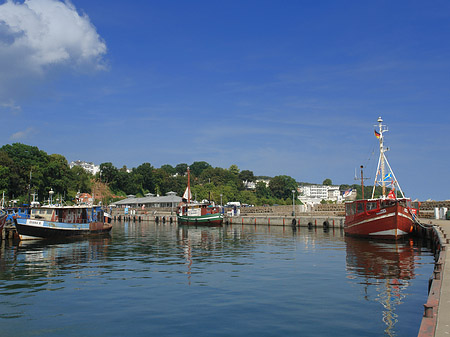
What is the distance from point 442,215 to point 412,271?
3782cm

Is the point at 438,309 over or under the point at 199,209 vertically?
under

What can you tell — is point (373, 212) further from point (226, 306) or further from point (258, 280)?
point (226, 306)

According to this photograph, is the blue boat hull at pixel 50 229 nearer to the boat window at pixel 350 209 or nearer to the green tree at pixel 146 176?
the boat window at pixel 350 209

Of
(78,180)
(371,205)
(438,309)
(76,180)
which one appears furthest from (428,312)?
(78,180)

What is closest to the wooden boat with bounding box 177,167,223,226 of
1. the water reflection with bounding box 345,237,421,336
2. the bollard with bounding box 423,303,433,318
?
the water reflection with bounding box 345,237,421,336

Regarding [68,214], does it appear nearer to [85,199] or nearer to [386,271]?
[386,271]

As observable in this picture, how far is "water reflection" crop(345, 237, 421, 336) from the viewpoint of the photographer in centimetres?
1513

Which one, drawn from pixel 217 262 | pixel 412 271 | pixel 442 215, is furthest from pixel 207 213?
pixel 412 271

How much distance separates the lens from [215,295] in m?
16.8

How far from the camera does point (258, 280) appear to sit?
20078 mm

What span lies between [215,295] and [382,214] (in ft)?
93.1

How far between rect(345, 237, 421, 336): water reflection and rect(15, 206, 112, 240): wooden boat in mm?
31006

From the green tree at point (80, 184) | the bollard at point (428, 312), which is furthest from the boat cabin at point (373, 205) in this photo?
the green tree at point (80, 184)

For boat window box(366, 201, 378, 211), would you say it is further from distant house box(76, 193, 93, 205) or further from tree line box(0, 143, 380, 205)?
tree line box(0, 143, 380, 205)
